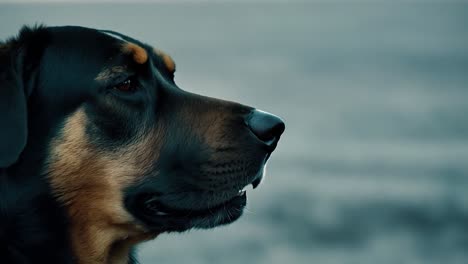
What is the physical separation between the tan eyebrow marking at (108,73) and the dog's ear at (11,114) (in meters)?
0.40

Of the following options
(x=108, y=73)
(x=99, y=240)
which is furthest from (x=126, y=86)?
(x=99, y=240)

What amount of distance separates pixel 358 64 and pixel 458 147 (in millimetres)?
28227

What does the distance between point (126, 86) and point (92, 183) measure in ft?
1.81

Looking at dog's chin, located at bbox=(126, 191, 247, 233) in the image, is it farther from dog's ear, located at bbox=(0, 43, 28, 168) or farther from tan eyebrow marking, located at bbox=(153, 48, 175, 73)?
tan eyebrow marking, located at bbox=(153, 48, 175, 73)

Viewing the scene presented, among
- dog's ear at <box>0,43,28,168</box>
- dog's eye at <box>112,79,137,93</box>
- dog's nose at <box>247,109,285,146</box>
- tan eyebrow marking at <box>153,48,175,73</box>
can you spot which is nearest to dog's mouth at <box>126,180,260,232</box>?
dog's nose at <box>247,109,285,146</box>

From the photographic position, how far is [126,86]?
5.03 meters

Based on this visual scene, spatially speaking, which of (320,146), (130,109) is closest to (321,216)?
(320,146)

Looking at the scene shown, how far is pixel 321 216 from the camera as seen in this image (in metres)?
13.0

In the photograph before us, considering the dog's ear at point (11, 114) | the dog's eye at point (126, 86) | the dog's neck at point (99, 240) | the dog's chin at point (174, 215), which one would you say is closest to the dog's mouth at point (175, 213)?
the dog's chin at point (174, 215)

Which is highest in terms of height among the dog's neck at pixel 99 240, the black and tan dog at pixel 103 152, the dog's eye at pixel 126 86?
the dog's eye at pixel 126 86

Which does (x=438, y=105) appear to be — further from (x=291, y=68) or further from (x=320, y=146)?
(x=291, y=68)

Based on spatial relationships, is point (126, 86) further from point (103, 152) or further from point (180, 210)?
point (180, 210)

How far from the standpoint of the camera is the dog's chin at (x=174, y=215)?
4898mm

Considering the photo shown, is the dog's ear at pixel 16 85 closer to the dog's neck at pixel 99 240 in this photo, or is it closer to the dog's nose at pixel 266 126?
the dog's neck at pixel 99 240
